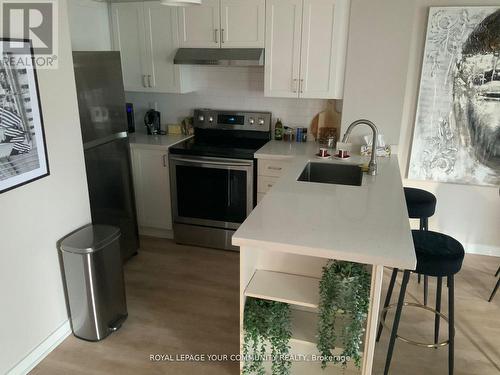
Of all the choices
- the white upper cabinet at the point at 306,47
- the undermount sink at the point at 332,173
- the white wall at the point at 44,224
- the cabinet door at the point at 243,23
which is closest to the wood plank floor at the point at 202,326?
the white wall at the point at 44,224

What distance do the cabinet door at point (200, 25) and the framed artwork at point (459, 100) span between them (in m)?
1.76

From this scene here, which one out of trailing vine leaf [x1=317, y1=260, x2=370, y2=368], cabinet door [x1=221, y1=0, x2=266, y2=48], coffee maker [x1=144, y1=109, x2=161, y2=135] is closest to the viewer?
trailing vine leaf [x1=317, y1=260, x2=370, y2=368]

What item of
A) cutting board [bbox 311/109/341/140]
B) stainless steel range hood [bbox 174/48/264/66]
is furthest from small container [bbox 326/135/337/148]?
stainless steel range hood [bbox 174/48/264/66]

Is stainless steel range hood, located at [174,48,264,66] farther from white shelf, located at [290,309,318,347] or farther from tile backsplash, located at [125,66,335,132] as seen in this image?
white shelf, located at [290,309,318,347]

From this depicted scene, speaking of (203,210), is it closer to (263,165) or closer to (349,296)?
(263,165)

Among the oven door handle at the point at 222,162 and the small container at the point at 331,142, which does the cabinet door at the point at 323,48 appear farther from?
the oven door handle at the point at 222,162

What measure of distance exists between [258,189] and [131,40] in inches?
72.4

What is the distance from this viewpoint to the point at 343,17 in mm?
3236

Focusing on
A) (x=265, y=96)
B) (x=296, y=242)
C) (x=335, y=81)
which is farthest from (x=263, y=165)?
(x=296, y=242)

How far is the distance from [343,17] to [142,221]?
103 inches

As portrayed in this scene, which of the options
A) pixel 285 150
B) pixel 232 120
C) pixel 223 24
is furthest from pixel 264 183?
pixel 223 24

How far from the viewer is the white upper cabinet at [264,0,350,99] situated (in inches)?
129

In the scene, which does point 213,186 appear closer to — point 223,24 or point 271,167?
point 271,167

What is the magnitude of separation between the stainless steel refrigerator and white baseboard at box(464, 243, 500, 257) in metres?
3.08
